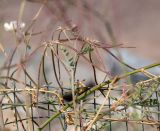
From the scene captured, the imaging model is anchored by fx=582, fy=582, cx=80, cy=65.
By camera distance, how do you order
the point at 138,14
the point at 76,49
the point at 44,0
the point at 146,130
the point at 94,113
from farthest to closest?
the point at 138,14, the point at 146,130, the point at 94,113, the point at 76,49, the point at 44,0

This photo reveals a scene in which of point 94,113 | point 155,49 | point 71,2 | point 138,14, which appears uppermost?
point 138,14

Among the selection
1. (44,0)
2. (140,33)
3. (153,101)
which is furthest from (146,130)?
(140,33)

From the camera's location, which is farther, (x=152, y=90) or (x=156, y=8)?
(x=156, y=8)

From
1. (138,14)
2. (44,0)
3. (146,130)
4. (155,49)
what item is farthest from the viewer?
(138,14)

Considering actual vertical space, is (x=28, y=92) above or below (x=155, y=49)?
below

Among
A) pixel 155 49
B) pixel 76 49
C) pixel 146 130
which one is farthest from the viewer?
pixel 155 49

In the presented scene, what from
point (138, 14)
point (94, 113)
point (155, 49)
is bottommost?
point (94, 113)

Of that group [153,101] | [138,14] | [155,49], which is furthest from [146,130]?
[138,14]

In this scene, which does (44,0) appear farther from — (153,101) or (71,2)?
(153,101)

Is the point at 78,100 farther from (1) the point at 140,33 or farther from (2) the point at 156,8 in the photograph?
(2) the point at 156,8
